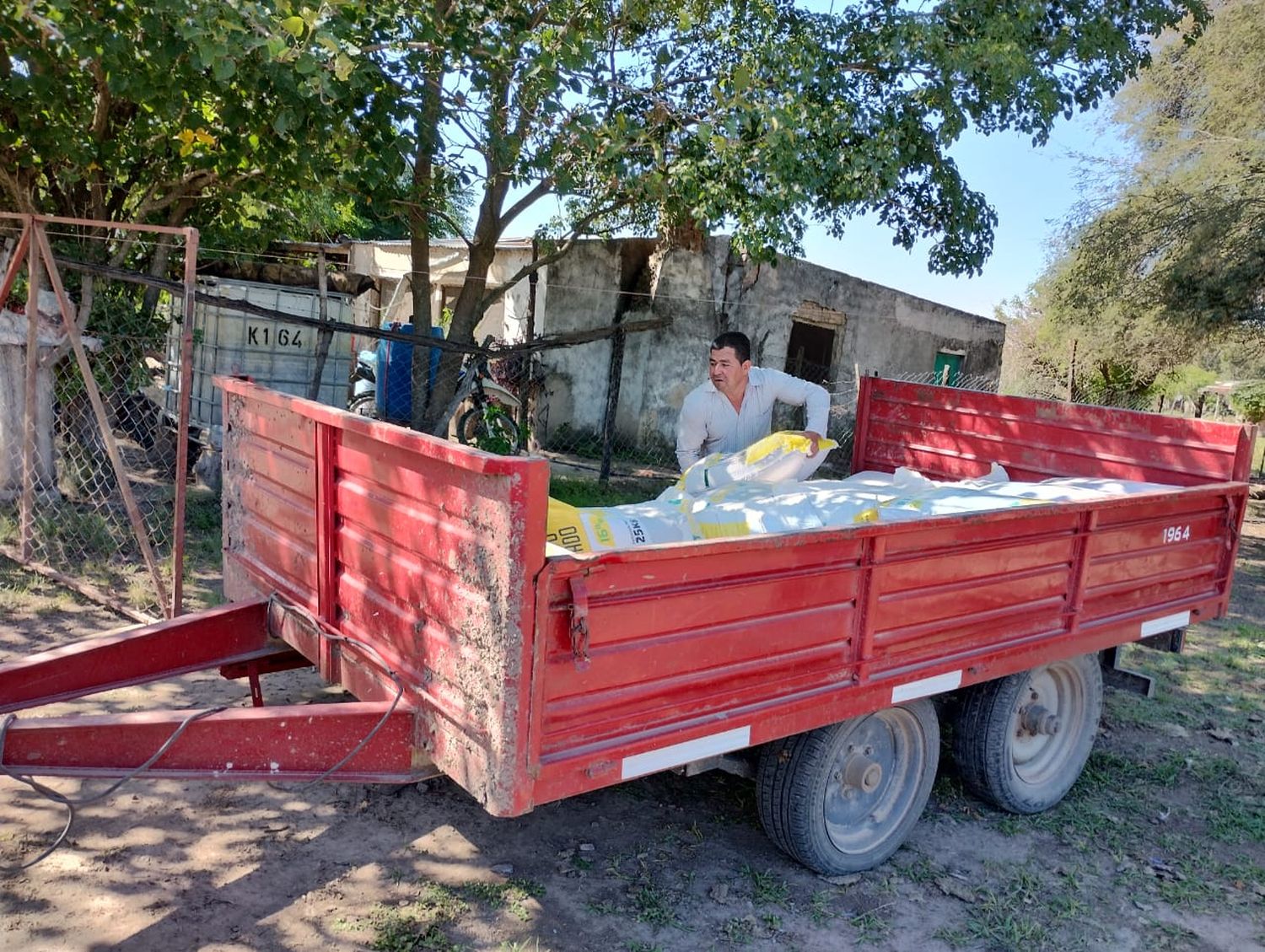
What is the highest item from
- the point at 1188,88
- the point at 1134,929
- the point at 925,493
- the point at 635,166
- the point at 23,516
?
the point at 1188,88

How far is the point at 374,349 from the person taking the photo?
11.4m

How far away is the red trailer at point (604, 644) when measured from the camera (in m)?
2.33

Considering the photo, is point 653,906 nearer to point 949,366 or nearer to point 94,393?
point 94,393

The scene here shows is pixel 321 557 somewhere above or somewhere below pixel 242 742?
above

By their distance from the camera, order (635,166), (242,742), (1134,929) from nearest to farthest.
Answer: (242,742), (1134,929), (635,166)

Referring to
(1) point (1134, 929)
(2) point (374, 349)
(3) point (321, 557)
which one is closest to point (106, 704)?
→ (3) point (321, 557)

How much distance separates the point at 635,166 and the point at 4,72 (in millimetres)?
4227

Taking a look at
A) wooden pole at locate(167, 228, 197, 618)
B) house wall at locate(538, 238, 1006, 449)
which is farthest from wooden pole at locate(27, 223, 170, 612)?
house wall at locate(538, 238, 1006, 449)

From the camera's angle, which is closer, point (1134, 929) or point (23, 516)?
point (1134, 929)

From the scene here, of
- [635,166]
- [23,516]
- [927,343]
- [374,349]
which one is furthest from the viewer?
[927,343]

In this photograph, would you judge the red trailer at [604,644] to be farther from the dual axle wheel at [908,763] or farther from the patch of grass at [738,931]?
the patch of grass at [738,931]

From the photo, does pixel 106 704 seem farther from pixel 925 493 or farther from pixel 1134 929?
pixel 1134 929

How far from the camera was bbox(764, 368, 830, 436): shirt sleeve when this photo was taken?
473 centimetres

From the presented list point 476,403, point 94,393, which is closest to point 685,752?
point 94,393
